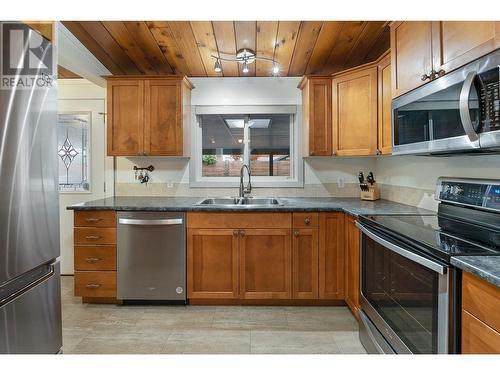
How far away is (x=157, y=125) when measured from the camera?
3.10 metres

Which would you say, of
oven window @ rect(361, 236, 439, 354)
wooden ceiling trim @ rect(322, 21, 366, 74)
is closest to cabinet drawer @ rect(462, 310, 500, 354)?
oven window @ rect(361, 236, 439, 354)

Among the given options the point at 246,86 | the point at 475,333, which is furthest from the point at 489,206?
the point at 246,86

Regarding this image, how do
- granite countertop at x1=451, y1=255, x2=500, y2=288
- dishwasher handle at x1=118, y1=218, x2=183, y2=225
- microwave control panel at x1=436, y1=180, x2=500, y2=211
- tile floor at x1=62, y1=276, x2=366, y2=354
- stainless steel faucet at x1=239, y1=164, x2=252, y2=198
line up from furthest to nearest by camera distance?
stainless steel faucet at x1=239, y1=164, x2=252, y2=198, dishwasher handle at x1=118, y1=218, x2=183, y2=225, tile floor at x1=62, y1=276, x2=366, y2=354, microwave control panel at x1=436, y1=180, x2=500, y2=211, granite countertop at x1=451, y1=255, x2=500, y2=288

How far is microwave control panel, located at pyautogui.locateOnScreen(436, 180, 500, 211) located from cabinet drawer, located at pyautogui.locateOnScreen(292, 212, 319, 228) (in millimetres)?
960

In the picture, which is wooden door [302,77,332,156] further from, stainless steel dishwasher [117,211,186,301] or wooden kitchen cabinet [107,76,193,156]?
stainless steel dishwasher [117,211,186,301]

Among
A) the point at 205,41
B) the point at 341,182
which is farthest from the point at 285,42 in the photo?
the point at 341,182

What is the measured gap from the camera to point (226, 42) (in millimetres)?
2641

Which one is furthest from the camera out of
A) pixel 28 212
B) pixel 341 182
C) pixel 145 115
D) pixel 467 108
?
pixel 341 182

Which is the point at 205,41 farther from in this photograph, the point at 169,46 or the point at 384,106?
the point at 384,106

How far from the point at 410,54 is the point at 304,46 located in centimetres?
101

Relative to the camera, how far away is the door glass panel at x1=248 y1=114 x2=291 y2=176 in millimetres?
3605
